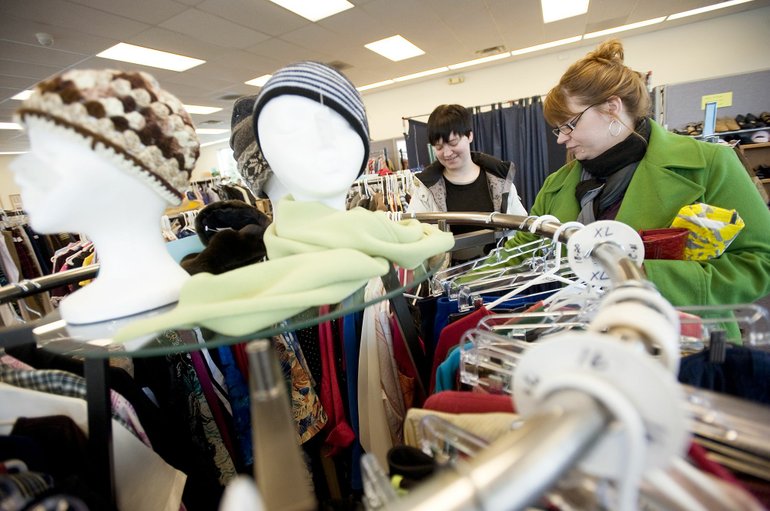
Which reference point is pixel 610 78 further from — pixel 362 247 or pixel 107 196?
pixel 107 196

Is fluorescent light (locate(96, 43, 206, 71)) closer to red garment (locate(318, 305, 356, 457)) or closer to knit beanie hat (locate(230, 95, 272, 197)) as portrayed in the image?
knit beanie hat (locate(230, 95, 272, 197))

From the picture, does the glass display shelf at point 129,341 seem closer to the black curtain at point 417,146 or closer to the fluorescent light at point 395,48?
the black curtain at point 417,146

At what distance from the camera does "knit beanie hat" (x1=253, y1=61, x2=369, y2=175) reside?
504 mm

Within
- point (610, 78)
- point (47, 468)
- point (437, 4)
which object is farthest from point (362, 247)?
point (437, 4)

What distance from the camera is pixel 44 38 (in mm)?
3006

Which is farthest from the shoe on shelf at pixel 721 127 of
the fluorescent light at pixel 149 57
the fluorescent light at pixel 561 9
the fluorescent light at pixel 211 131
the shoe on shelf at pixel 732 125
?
the fluorescent light at pixel 211 131

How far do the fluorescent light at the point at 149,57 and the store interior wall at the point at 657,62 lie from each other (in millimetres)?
1933

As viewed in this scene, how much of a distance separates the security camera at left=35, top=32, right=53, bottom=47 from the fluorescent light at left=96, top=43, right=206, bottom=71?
1.62 feet

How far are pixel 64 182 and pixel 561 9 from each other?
5.17 m

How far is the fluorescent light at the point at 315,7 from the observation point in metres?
3.12

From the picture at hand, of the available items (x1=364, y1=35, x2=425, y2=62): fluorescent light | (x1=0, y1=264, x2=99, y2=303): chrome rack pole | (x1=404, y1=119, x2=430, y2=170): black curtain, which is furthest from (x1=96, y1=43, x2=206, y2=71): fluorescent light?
(x1=0, y1=264, x2=99, y2=303): chrome rack pole

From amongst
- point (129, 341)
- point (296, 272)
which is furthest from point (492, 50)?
point (129, 341)

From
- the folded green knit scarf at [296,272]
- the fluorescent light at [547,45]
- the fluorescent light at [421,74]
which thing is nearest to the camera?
the folded green knit scarf at [296,272]

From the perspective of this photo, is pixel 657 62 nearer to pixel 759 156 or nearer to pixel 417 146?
pixel 759 156
